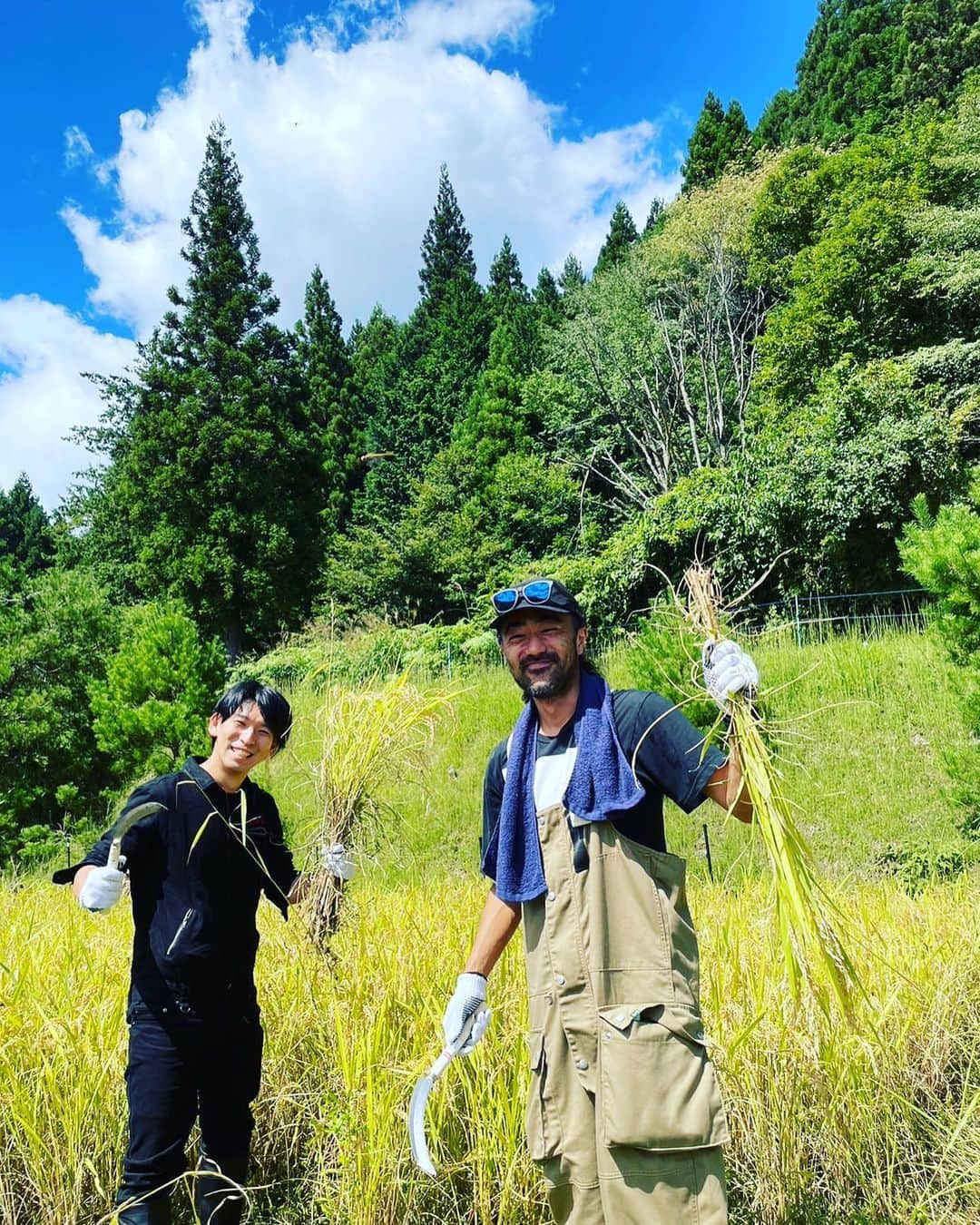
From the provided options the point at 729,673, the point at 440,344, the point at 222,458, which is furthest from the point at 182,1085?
the point at 440,344

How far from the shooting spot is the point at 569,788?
166 cm

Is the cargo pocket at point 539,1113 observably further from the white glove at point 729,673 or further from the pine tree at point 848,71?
the pine tree at point 848,71

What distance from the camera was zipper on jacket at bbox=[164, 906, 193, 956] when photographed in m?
1.86

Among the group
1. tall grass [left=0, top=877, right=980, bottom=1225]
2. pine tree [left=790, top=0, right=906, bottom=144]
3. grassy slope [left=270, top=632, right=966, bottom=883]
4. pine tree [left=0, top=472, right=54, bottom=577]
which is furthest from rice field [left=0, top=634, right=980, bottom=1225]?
pine tree [left=0, top=472, right=54, bottom=577]

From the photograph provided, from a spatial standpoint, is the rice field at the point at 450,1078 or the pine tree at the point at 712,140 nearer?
the rice field at the point at 450,1078

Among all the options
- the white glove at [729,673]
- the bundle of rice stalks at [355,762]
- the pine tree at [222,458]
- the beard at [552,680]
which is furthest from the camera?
A: the pine tree at [222,458]

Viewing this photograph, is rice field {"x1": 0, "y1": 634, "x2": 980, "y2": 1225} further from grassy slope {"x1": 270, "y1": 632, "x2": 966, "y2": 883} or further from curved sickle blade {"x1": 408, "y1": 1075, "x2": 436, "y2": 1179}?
grassy slope {"x1": 270, "y1": 632, "x2": 966, "y2": 883}

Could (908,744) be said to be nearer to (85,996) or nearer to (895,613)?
(895,613)

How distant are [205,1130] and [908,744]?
27.8ft

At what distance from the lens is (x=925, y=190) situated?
16.4m

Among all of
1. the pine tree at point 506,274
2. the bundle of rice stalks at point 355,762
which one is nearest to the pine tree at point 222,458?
the pine tree at point 506,274

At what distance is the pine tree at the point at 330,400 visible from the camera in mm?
26219

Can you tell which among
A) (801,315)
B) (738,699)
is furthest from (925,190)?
(738,699)

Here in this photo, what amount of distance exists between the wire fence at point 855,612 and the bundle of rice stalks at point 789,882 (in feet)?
28.5
